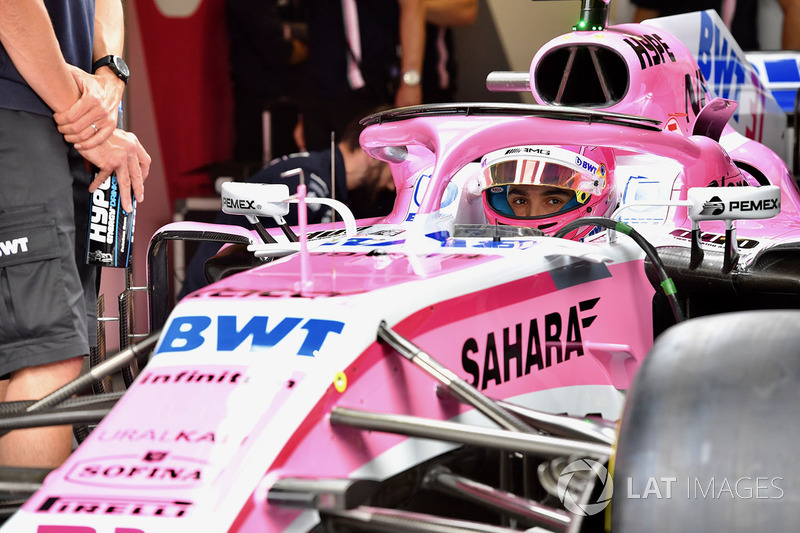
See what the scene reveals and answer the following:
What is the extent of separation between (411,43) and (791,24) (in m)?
1.76

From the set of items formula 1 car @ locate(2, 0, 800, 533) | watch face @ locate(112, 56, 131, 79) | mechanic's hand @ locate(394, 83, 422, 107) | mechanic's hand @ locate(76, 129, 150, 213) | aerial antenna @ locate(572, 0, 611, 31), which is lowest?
formula 1 car @ locate(2, 0, 800, 533)

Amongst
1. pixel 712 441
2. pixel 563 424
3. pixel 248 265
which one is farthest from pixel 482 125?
pixel 712 441

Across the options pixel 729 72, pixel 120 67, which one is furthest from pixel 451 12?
pixel 120 67

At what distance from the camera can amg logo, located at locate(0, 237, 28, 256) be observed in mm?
1862

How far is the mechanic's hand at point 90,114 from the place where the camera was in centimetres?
198

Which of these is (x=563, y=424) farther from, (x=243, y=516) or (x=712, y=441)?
(x=243, y=516)

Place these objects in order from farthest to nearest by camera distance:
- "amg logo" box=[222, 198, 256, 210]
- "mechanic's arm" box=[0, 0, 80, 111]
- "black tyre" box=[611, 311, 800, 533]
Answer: "amg logo" box=[222, 198, 256, 210] < "mechanic's arm" box=[0, 0, 80, 111] < "black tyre" box=[611, 311, 800, 533]

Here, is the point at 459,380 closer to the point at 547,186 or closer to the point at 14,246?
the point at 14,246

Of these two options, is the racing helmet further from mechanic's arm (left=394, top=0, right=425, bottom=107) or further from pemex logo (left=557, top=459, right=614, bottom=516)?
mechanic's arm (left=394, top=0, right=425, bottom=107)

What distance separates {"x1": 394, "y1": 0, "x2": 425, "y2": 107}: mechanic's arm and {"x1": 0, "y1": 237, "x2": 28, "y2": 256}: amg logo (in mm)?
2930

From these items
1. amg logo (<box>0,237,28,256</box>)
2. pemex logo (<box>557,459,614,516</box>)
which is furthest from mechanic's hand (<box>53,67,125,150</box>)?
pemex logo (<box>557,459,614,516</box>)

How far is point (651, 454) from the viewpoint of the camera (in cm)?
117

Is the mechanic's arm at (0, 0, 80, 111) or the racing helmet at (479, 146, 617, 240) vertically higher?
the mechanic's arm at (0, 0, 80, 111)

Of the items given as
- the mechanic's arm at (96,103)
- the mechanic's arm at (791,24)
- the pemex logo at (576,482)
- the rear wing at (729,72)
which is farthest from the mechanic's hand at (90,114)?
the mechanic's arm at (791,24)
